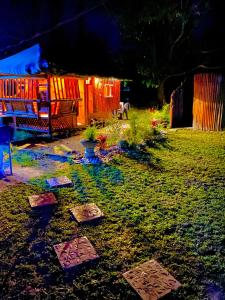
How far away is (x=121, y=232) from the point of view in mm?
3646

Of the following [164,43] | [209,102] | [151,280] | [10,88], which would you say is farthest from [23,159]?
[164,43]

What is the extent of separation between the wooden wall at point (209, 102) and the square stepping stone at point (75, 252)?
362 inches

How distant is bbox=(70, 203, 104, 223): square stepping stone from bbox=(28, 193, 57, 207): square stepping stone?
52cm

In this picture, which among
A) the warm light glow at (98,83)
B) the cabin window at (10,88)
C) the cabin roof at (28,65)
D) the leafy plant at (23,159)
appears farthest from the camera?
the warm light glow at (98,83)

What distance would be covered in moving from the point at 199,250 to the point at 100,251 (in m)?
1.23

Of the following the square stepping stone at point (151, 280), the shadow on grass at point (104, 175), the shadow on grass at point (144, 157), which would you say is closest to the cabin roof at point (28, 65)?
the shadow on grass at point (144, 157)

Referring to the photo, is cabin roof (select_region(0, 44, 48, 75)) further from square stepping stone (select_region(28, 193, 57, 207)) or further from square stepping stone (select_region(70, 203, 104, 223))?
square stepping stone (select_region(70, 203, 104, 223))

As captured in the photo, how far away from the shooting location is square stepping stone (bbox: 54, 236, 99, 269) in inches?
120

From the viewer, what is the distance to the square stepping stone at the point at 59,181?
210 inches

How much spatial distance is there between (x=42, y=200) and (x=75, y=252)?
1632 millimetres

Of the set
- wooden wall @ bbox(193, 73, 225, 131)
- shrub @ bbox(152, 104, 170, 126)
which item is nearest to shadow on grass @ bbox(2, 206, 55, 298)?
wooden wall @ bbox(193, 73, 225, 131)

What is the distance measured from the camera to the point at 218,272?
2.87m

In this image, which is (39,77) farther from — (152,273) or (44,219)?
(152,273)

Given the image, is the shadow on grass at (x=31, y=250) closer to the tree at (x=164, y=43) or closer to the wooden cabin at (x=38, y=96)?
the wooden cabin at (x=38, y=96)
